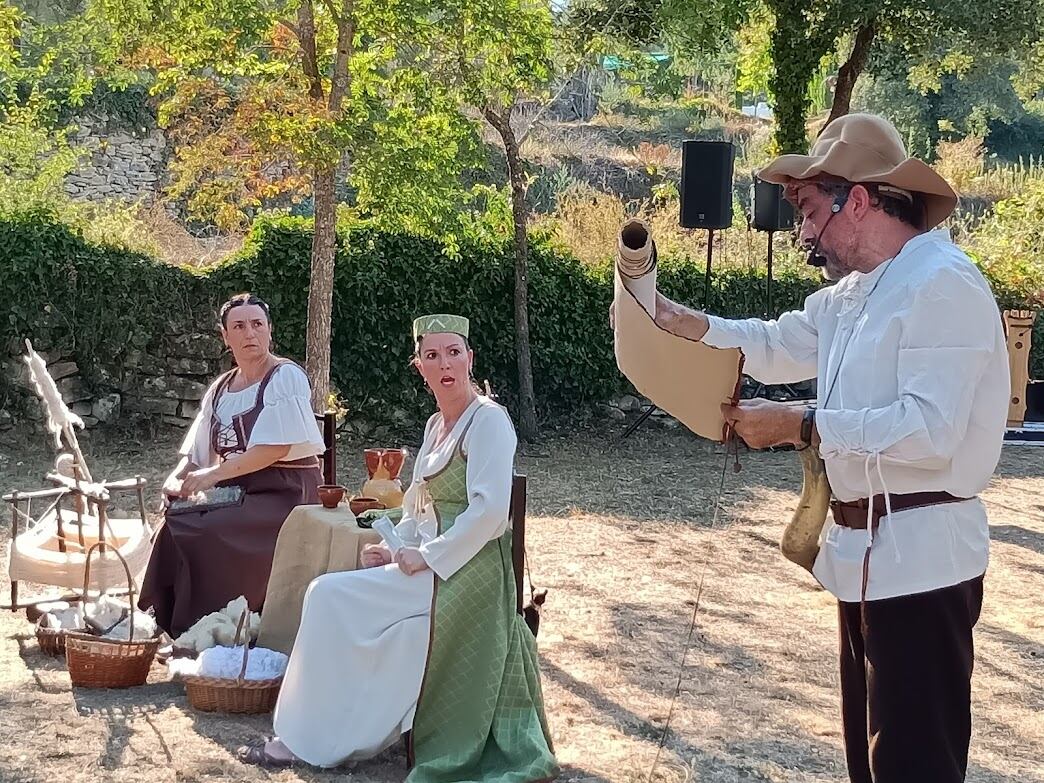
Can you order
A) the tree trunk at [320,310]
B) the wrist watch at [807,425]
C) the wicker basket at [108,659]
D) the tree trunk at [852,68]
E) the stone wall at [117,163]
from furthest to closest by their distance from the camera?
the stone wall at [117,163], the tree trunk at [852,68], the tree trunk at [320,310], the wicker basket at [108,659], the wrist watch at [807,425]

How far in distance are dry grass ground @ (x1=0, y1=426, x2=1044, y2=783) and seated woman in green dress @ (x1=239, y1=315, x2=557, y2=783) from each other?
5.4 inches

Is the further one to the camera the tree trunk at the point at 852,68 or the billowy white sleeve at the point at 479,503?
the tree trunk at the point at 852,68

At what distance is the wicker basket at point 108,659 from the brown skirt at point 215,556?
0.40 meters

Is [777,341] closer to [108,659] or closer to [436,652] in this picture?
[436,652]

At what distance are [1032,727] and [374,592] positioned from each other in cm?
214

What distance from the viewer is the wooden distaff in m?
2.27

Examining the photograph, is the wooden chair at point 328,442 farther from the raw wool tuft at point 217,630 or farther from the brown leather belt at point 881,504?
the brown leather belt at point 881,504

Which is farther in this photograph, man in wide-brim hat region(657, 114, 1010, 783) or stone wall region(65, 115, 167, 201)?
stone wall region(65, 115, 167, 201)

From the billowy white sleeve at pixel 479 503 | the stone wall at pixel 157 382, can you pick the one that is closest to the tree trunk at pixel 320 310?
the stone wall at pixel 157 382

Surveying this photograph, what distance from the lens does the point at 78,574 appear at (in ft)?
13.7

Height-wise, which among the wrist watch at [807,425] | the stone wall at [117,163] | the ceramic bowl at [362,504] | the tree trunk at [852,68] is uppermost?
the tree trunk at [852,68]

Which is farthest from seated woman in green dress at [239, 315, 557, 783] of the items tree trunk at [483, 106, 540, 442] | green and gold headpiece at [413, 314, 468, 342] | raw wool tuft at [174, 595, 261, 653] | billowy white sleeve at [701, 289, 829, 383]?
tree trunk at [483, 106, 540, 442]

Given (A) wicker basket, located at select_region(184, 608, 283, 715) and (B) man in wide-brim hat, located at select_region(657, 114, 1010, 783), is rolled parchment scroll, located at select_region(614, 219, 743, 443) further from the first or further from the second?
(A) wicker basket, located at select_region(184, 608, 283, 715)

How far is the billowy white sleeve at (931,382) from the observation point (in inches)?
77.7
